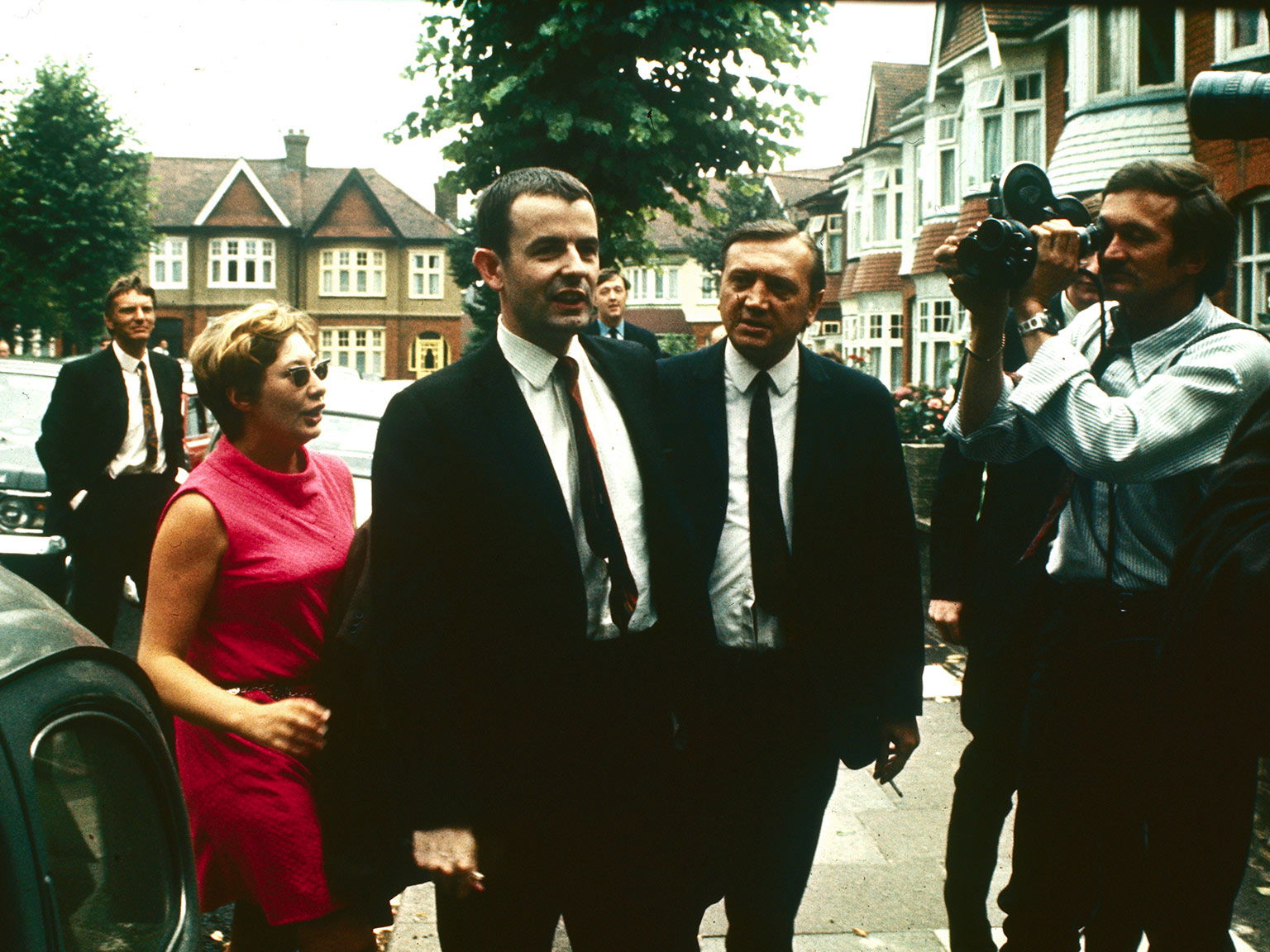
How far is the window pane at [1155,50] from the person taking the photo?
1733cm

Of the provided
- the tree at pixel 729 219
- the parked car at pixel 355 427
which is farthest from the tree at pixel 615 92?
the tree at pixel 729 219

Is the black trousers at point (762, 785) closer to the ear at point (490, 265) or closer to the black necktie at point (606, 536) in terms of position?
the black necktie at point (606, 536)

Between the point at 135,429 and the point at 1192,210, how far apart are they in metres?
5.56

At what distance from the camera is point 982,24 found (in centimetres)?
2455

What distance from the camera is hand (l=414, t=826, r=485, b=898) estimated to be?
2.34 m

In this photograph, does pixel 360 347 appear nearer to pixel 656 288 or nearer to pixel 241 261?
pixel 241 261

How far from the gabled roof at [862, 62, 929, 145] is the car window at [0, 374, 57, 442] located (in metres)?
32.6

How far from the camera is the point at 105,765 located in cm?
194

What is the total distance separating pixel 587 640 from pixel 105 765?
927 mm

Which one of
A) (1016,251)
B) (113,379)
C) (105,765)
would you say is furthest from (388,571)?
(113,379)

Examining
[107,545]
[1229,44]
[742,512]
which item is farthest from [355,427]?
[1229,44]

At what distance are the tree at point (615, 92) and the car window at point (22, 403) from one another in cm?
570

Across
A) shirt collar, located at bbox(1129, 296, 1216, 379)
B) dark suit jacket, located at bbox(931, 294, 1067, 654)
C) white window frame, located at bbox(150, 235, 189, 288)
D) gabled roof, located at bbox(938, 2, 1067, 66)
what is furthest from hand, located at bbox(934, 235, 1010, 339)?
white window frame, located at bbox(150, 235, 189, 288)

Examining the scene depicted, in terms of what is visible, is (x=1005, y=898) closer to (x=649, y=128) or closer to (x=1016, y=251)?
(x=1016, y=251)
